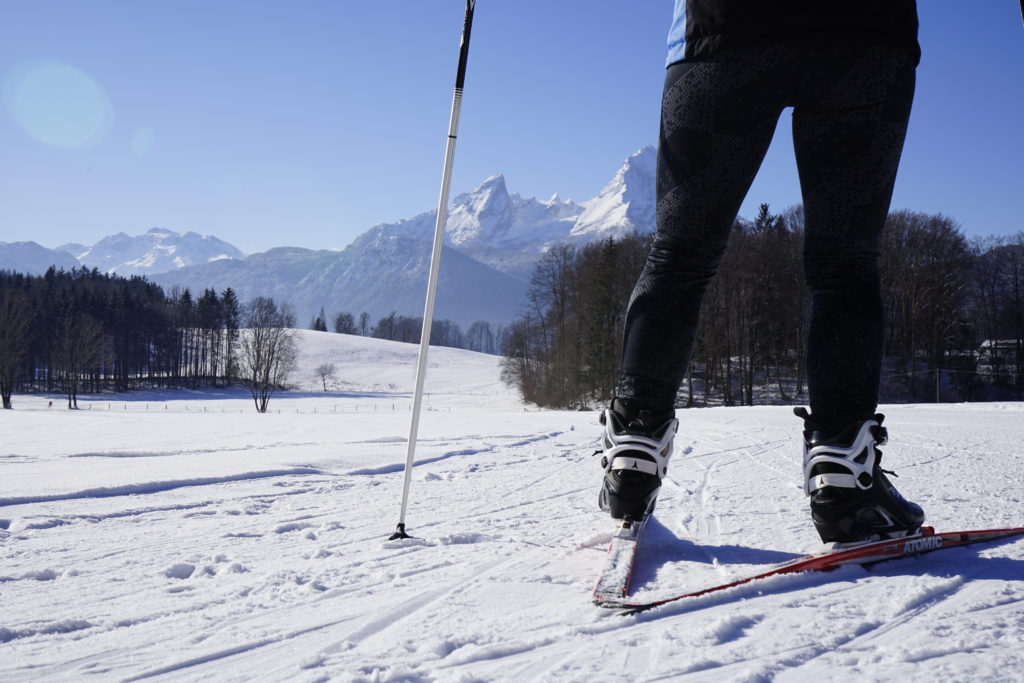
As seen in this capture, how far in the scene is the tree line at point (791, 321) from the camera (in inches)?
1178

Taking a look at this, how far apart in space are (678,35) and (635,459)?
3.51 ft

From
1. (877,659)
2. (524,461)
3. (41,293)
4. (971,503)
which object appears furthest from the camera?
(41,293)

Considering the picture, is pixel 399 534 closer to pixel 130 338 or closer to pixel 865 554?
pixel 865 554

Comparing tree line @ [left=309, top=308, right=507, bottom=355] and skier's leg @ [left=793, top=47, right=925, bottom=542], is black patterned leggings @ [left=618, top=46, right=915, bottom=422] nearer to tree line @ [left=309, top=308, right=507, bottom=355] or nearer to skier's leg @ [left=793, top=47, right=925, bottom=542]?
skier's leg @ [left=793, top=47, right=925, bottom=542]

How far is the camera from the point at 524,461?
3.02 m

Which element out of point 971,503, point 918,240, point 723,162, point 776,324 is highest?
point 918,240

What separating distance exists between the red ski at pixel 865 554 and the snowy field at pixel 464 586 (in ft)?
0.08

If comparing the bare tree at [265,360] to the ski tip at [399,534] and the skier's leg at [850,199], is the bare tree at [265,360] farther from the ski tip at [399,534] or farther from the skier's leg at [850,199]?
the skier's leg at [850,199]

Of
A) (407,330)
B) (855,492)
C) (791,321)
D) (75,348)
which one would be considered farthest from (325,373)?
(855,492)

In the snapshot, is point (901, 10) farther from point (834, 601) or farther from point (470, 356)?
point (470, 356)

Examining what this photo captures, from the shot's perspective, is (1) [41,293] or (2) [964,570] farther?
(1) [41,293]

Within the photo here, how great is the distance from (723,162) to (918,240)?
37634 mm

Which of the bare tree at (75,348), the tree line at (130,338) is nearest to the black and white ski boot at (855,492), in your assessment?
the tree line at (130,338)

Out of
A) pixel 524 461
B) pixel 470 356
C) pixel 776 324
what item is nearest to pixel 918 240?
pixel 776 324
